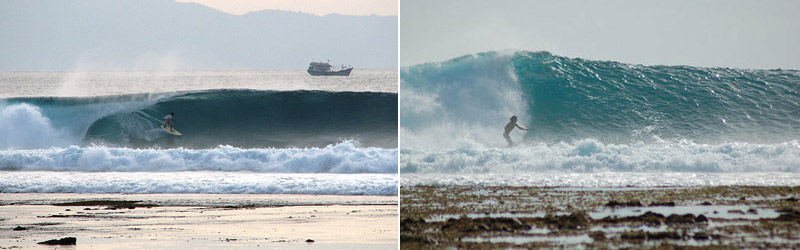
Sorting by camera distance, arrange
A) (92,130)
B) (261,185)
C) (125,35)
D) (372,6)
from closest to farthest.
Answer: (261,185) → (372,6) → (92,130) → (125,35)

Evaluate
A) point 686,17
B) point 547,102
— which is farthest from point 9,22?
point 686,17

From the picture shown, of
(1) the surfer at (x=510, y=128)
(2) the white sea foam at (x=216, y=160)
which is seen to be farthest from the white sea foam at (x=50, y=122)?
(1) the surfer at (x=510, y=128)

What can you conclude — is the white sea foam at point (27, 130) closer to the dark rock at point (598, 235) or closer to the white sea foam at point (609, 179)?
the white sea foam at point (609, 179)

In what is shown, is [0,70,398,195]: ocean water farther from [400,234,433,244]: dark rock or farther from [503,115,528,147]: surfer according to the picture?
[400,234,433,244]: dark rock

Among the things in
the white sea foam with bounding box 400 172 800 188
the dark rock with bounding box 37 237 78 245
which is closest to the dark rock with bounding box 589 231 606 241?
the white sea foam with bounding box 400 172 800 188

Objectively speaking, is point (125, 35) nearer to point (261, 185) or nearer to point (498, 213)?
point (261, 185)

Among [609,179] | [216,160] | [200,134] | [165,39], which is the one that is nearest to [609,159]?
[609,179]
